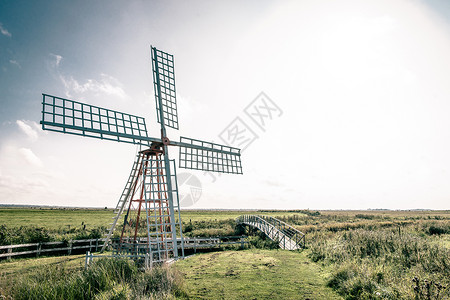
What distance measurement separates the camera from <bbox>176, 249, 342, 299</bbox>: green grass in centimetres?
772

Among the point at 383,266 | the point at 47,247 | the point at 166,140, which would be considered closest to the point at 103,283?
the point at 166,140

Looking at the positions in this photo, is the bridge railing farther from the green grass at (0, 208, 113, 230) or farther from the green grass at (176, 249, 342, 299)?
the green grass at (0, 208, 113, 230)

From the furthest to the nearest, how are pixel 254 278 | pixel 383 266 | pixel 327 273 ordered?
pixel 327 273 < pixel 383 266 < pixel 254 278

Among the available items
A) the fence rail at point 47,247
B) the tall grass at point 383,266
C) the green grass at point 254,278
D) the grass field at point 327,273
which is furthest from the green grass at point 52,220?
the tall grass at point 383,266

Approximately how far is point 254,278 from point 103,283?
5.49 meters

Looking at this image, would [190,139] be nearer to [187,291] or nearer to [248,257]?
[248,257]

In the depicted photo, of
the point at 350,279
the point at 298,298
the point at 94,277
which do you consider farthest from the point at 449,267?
the point at 94,277

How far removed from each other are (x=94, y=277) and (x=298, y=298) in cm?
671

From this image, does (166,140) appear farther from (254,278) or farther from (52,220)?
(52,220)

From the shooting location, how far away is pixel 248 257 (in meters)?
13.3

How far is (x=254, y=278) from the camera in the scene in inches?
367

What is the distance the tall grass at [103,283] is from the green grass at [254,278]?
912 millimetres

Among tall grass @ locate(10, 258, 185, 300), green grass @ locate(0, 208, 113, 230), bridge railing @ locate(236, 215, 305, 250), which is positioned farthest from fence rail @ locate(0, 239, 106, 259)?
bridge railing @ locate(236, 215, 305, 250)

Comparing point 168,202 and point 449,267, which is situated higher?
point 168,202
